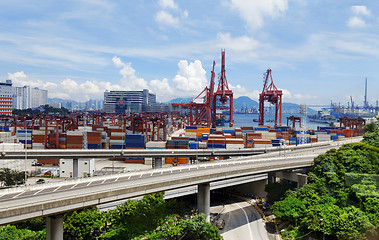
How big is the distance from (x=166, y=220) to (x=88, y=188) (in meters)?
6.37

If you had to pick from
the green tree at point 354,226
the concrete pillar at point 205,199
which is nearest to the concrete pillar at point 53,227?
the concrete pillar at point 205,199

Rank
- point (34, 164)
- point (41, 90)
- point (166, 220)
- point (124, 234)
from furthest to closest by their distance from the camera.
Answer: point (41, 90), point (34, 164), point (166, 220), point (124, 234)

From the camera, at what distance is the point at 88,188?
Result: 16.2 m

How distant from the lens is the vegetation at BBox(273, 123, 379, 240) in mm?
18375

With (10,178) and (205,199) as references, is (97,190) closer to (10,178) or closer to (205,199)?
(205,199)

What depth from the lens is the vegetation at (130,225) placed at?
17.7m

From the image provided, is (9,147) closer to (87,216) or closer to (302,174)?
(87,216)

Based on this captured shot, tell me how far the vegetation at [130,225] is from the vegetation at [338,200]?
6.94m

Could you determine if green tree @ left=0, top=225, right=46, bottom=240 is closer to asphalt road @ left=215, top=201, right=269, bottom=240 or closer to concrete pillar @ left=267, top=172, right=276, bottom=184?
asphalt road @ left=215, top=201, right=269, bottom=240

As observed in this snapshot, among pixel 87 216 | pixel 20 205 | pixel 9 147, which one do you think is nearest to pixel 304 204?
pixel 87 216

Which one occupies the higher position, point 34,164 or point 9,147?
point 9,147

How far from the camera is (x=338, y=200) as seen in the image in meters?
22.5

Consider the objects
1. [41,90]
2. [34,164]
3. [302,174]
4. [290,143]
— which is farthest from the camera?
[41,90]

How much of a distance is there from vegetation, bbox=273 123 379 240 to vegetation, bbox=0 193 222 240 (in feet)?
22.8
